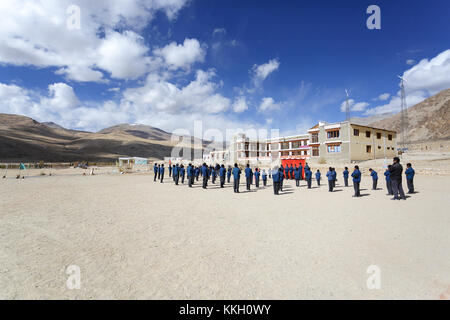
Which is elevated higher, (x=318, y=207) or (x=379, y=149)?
(x=379, y=149)

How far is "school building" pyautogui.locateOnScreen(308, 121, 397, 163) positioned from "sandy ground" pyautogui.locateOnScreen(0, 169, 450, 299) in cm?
2988

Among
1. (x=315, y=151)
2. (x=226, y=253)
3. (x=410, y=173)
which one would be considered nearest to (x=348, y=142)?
(x=315, y=151)

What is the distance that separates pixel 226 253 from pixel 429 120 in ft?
432

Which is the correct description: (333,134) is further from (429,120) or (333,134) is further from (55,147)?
(429,120)

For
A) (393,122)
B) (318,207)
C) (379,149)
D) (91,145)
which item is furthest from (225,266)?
(393,122)

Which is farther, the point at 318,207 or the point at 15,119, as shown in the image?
the point at 15,119

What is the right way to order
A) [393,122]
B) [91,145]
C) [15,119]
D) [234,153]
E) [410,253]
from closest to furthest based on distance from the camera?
[410,253], [234,153], [91,145], [393,122], [15,119]

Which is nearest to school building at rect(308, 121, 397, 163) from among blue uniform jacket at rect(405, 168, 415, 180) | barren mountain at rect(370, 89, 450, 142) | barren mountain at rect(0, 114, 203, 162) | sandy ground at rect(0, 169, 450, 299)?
blue uniform jacket at rect(405, 168, 415, 180)

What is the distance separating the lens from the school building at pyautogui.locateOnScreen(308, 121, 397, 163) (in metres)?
35.1

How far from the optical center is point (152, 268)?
397 centimetres

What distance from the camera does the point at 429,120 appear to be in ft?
316

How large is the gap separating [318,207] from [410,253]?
4651 millimetres
